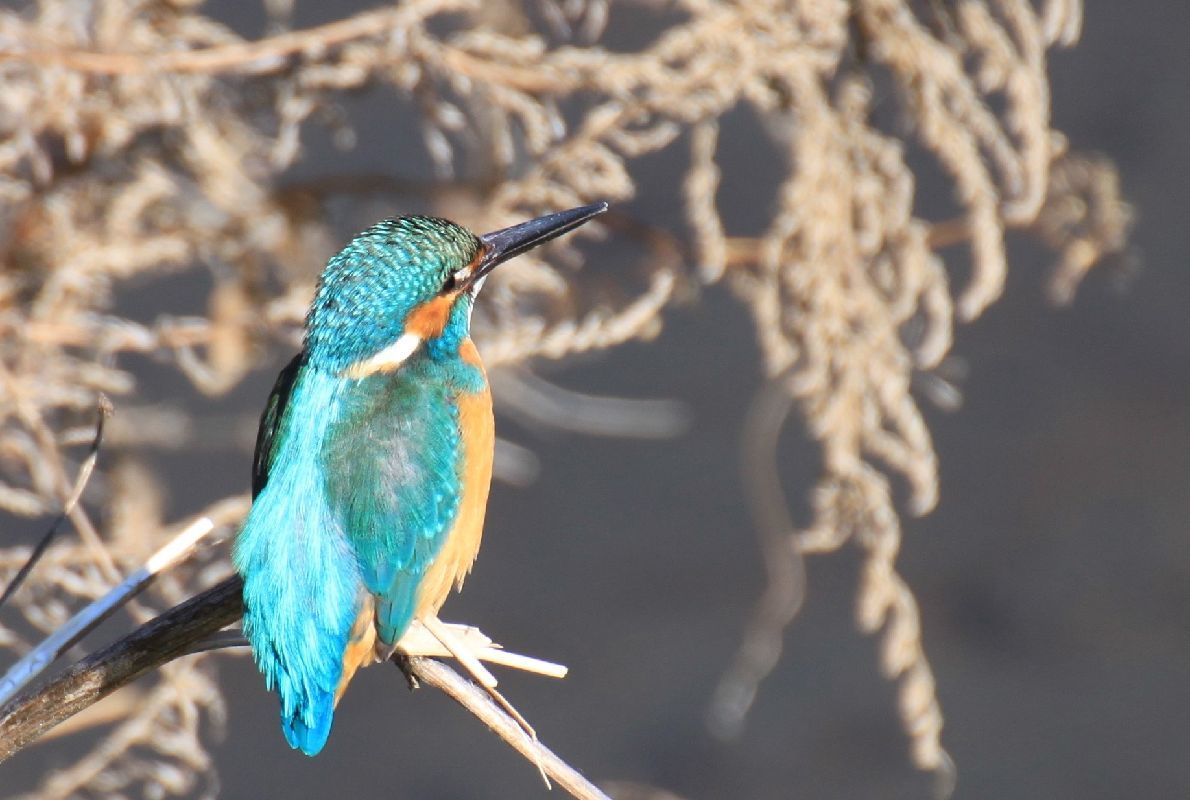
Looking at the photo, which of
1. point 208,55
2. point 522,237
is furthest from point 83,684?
point 208,55

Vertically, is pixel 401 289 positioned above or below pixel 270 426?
above

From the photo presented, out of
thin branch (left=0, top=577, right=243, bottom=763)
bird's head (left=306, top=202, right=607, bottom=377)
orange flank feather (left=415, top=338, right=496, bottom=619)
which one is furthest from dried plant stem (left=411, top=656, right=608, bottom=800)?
bird's head (left=306, top=202, right=607, bottom=377)

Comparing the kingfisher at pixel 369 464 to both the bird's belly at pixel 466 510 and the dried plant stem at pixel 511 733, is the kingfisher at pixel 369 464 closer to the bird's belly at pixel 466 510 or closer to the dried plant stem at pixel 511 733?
the bird's belly at pixel 466 510

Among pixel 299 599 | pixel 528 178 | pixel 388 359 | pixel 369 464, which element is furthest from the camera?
pixel 528 178

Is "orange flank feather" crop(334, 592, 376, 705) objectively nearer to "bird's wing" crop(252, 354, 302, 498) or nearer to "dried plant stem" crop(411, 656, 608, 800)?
"bird's wing" crop(252, 354, 302, 498)

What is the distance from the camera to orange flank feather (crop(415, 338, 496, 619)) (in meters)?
1.94

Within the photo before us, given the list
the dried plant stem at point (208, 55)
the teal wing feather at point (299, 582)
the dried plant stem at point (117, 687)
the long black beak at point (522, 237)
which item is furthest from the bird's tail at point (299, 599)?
the dried plant stem at point (208, 55)

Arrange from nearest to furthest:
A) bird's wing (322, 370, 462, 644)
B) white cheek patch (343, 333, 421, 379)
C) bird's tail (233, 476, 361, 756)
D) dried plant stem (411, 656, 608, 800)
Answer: dried plant stem (411, 656, 608, 800) → bird's tail (233, 476, 361, 756) → bird's wing (322, 370, 462, 644) → white cheek patch (343, 333, 421, 379)

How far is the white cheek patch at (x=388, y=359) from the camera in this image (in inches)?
75.8

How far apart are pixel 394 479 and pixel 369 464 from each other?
0.04 metres

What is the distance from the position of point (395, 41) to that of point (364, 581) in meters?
0.99

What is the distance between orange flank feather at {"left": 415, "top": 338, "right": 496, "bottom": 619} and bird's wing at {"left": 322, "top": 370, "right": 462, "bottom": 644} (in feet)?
0.06

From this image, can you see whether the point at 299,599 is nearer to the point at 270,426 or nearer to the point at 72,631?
the point at 270,426

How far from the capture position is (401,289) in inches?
78.4
